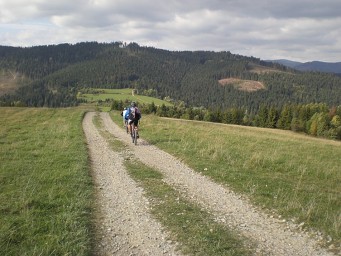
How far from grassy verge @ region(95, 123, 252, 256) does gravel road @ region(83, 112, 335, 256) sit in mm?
257

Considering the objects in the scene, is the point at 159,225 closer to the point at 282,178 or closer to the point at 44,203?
the point at 44,203

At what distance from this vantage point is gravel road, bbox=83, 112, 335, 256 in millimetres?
7125

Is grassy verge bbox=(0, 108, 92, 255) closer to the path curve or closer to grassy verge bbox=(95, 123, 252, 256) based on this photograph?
the path curve

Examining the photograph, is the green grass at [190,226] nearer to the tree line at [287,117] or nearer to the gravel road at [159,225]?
the gravel road at [159,225]

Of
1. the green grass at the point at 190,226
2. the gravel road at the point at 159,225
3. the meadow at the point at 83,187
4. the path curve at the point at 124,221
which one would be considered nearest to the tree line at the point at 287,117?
the meadow at the point at 83,187

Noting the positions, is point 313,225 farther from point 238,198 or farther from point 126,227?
point 126,227

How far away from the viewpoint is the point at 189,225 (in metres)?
8.09

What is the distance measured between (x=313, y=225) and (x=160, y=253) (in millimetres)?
4239

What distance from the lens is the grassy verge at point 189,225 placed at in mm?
6957

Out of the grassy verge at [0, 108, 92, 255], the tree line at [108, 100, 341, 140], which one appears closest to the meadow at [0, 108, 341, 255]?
the grassy verge at [0, 108, 92, 255]

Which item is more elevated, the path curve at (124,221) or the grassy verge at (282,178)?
the path curve at (124,221)

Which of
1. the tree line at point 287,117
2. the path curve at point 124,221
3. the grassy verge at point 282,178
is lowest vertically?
the tree line at point 287,117

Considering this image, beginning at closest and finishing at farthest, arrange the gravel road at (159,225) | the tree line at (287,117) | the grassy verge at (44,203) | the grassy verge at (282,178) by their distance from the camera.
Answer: the grassy verge at (44,203)
the gravel road at (159,225)
the grassy verge at (282,178)
the tree line at (287,117)

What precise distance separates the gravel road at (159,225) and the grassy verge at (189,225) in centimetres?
26
